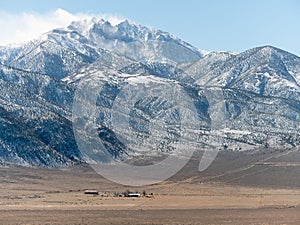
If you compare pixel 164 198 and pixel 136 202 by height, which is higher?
pixel 164 198

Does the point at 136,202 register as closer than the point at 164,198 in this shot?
Yes

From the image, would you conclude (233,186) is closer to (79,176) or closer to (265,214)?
(79,176)

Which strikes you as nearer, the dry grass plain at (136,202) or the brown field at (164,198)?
the dry grass plain at (136,202)

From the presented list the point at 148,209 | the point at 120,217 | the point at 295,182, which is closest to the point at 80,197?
the point at 148,209

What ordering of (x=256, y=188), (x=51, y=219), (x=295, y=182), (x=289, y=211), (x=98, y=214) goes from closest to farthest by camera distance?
1. (x=51, y=219)
2. (x=98, y=214)
3. (x=289, y=211)
4. (x=256, y=188)
5. (x=295, y=182)

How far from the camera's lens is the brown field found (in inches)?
3521

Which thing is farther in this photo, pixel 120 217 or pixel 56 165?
pixel 56 165

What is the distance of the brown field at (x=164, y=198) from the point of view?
293ft

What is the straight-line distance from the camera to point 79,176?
584 ft

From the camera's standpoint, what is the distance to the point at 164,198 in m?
123

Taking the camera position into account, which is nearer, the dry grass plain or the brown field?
the dry grass plain

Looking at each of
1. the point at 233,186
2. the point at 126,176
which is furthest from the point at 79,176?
the point at 233,186

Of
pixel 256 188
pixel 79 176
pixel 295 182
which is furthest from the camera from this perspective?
pixel 79 176

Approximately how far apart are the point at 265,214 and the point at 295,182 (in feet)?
237
